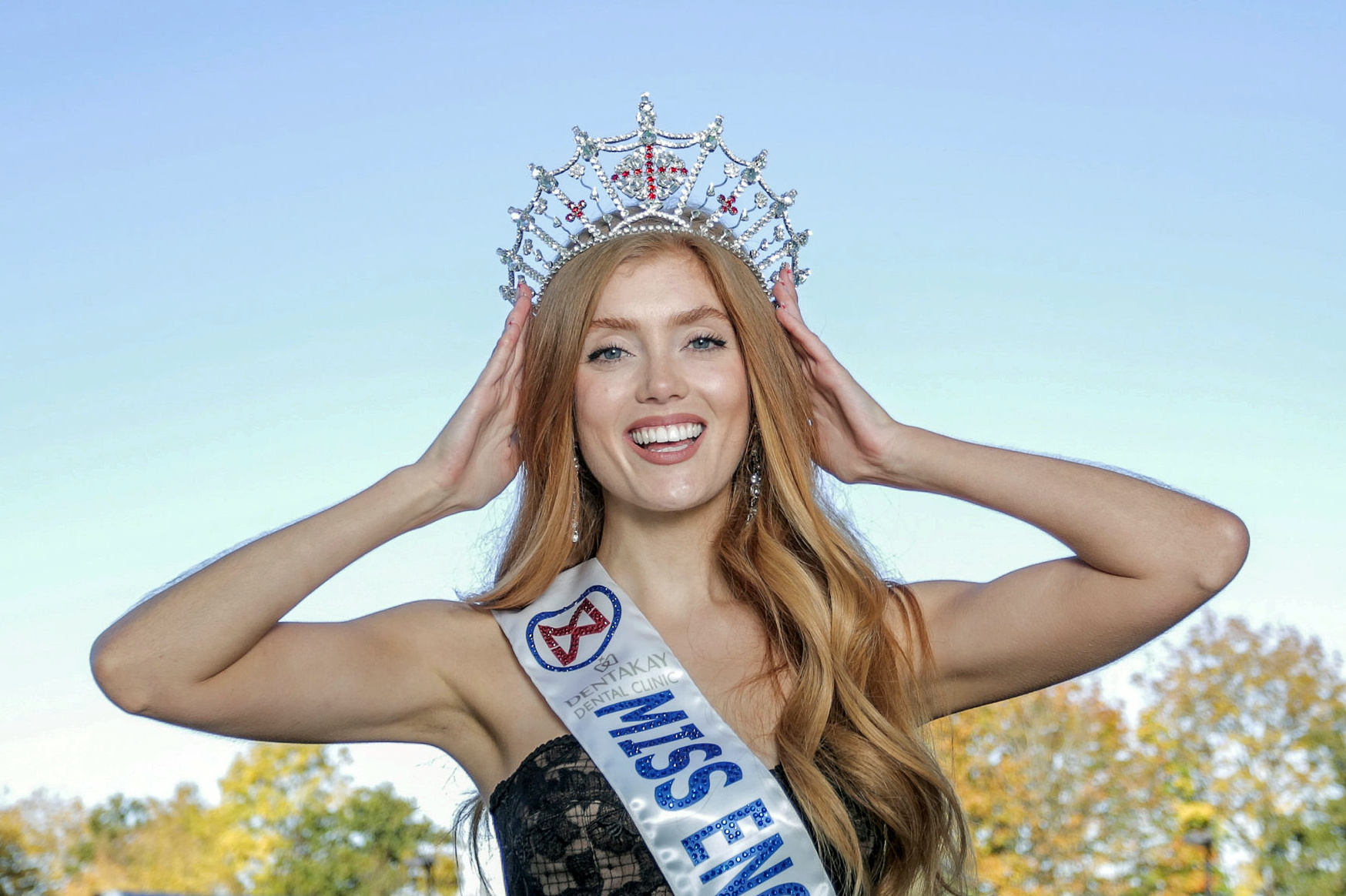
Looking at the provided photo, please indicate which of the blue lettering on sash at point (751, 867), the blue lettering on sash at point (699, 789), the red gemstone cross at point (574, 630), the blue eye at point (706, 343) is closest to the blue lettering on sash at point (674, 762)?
the blue lettering on sash at point (699, 789)

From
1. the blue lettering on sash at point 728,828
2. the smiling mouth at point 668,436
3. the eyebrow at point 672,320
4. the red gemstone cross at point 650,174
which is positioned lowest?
the blue lettering on sash at point 728,828

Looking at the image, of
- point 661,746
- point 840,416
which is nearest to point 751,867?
point 661,746

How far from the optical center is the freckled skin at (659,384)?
2.91m

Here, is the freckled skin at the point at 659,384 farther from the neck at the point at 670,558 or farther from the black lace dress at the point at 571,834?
the black lace dress at the point at 571,834

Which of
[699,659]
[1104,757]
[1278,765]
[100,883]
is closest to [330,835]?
[100,883]

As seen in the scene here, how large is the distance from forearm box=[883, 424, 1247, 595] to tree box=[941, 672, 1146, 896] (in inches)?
439

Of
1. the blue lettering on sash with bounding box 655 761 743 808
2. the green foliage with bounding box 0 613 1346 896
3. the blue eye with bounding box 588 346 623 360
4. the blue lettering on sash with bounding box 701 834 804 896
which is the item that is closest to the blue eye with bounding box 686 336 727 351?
the blue eye with bounding box 588 346 623 360

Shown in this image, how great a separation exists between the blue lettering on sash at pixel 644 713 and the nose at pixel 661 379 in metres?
0.68

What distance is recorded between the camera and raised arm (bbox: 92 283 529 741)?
2.47 m

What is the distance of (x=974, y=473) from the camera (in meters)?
2.70

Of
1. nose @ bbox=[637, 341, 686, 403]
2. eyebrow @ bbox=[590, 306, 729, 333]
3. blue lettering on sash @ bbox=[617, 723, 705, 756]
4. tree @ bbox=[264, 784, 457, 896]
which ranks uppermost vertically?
tree @ bbox=[264, 784, 457, 896]

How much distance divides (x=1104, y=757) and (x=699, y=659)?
1224cm

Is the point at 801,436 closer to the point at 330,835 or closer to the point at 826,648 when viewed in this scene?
the point at 826,648

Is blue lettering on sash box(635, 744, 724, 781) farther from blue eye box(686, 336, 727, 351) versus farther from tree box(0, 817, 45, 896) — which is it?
tree box(0, 817, 45, 896)
